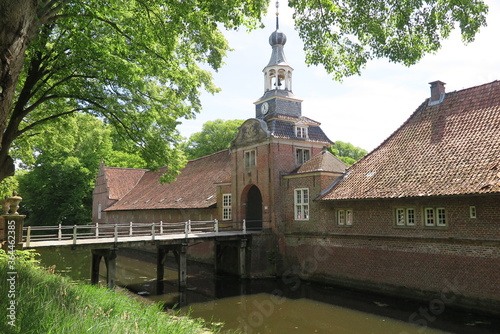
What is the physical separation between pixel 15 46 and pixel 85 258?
88.9 feet

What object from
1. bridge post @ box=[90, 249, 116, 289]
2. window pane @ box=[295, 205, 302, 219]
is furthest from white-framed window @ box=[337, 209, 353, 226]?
bridge post @ box=[90, 249, 116, 289]

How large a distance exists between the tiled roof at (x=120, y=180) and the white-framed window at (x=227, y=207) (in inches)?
775

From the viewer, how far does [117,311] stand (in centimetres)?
610

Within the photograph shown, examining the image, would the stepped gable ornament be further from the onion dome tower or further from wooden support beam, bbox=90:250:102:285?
wooden support beam, bbox=90:250:102:285

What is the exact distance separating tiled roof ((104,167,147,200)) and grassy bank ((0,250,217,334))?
33.4m

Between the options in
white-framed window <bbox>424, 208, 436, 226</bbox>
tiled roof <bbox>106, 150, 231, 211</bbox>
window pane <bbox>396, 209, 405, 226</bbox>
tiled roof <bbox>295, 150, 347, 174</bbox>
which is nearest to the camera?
white-framed window <bbox>424, 208, 436, 226</bbox>

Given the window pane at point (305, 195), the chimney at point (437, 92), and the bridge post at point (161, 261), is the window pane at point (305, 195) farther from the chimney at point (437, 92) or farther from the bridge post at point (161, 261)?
the bridge post at point (161, 261)

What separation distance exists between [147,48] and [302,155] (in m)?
13.6

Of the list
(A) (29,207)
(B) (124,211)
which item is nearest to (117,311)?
(B) (124,211)

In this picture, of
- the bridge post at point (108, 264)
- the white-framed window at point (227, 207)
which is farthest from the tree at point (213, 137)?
the bridge post at point (108, 264)

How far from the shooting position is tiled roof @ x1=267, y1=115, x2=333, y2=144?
66.2 ft

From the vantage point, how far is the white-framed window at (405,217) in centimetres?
1424

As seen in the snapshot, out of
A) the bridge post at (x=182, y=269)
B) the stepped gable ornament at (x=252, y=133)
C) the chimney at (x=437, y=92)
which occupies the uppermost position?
the chimney at (x=437, y=92)

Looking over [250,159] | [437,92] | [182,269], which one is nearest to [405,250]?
[437,92]
